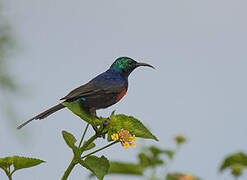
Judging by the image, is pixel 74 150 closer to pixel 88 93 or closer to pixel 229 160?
pixel 88 93

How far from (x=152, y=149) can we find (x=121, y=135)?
284cm

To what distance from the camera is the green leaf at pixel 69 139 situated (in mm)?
2902

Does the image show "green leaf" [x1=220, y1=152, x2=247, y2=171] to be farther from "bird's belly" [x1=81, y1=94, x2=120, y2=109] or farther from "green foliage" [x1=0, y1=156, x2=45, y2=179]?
"green foliage" [x1=0, y1=156, x2=45, y2=179]

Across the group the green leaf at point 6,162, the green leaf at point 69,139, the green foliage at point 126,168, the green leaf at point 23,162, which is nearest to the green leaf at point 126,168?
the green foliage at point 126,168

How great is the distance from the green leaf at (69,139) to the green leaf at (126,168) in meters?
2.44

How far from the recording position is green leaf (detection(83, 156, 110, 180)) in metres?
2.79

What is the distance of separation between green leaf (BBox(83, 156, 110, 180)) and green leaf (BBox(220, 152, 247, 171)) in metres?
2.71

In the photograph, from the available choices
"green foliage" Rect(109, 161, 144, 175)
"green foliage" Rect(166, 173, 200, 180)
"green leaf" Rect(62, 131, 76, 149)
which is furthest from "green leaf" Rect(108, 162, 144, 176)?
"green leaf" Rect(62, 131, 76, 149)

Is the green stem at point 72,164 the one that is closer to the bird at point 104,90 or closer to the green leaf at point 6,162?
the green leaf at point 6,162

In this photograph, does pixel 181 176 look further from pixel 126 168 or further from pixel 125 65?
pixel 125 65

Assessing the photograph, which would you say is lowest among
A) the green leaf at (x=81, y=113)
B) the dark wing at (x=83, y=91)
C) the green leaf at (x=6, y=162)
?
the green leaf at (x=6, y=162)

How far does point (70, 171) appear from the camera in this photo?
8.61ft

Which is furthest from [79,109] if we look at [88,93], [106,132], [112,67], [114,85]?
[112,67]

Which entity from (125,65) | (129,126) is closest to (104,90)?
(125,65)
